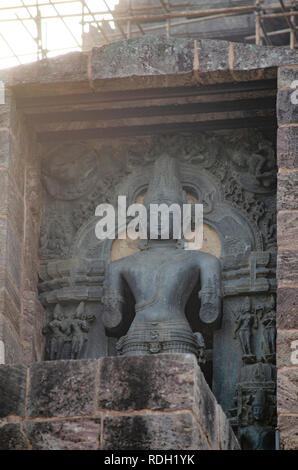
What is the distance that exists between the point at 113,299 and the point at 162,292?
2.00 feet

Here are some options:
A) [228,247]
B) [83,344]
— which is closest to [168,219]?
[228,247]

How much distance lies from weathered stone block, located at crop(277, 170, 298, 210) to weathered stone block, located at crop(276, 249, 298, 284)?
0.53 metres

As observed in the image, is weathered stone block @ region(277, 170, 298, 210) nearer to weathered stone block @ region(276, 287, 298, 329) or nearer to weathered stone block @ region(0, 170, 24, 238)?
weathered stone block @ region(276, 287, 298, 329)

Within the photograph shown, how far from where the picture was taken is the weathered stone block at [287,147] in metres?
15.4

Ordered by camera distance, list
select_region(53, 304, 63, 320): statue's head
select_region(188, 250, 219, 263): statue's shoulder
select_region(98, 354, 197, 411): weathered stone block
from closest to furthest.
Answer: select_region(98, 354, 197, 411): weathered stone block → select_region(188, 250, 219, 263): statue's shoulder → select_region(53, 304, 63, 320): statue's head

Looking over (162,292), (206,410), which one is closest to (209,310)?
(162,292)

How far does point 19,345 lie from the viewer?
1600 cm

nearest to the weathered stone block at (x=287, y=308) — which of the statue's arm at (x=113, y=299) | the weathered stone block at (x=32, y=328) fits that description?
the statue's arm at (x=113, y=299)

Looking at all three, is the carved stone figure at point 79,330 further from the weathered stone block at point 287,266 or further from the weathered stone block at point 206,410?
the weathered stone block at point 206,410

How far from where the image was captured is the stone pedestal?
12.3m

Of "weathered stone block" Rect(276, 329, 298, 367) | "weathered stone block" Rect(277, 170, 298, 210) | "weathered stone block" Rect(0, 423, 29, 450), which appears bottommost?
"weathered stone block" Rect(0, 423, 29, 450)

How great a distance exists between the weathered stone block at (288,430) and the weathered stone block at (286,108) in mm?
3461

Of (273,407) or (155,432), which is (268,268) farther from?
(155,432)

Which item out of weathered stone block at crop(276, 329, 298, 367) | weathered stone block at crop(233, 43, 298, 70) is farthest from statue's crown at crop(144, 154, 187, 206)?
weathered stone block at crop(276, 329, 298, 367)
